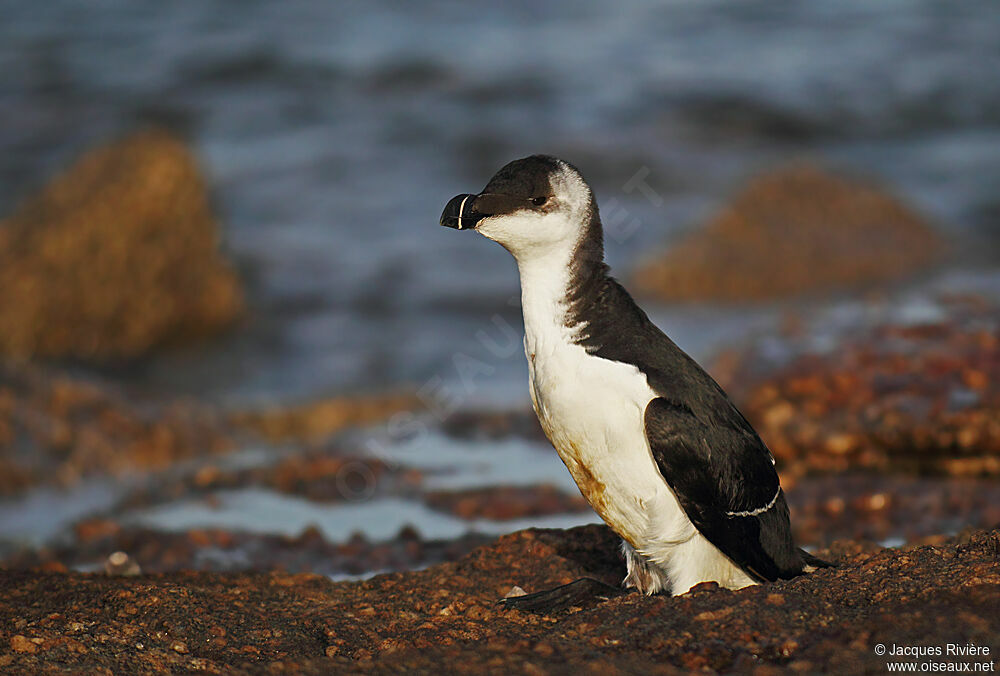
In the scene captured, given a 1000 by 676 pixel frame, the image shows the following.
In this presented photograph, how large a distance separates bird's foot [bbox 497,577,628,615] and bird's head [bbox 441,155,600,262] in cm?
124

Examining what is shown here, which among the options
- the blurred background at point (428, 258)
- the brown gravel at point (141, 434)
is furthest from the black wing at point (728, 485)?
the brown gravel at point (141, 434)

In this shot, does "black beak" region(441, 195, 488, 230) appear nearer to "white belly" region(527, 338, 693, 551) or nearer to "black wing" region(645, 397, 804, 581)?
"white belly" region(527, 338, 693, 551)

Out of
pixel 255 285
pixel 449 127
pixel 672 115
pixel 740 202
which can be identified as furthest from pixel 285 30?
pixel 740 202

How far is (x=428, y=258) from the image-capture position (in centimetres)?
1523

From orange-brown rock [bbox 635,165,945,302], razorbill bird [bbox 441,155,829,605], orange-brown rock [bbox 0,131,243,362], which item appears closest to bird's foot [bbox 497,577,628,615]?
razorbill bird [bbox 441,155,829,605]

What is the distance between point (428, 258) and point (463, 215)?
11104 mm

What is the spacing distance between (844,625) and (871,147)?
17395 mm

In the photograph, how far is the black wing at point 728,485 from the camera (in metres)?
4.07

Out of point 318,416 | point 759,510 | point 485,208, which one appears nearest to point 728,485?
point 759,510

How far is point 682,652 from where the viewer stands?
3389 mm

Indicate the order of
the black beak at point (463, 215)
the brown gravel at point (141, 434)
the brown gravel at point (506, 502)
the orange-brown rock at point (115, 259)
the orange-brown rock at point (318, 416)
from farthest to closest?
the orange-brown rock at point (115, 259)
the orange-brown rock at point (318, 416)
the brown gravel at point (141, 434)
the brown gravel at point (506, 502)
the black beak at point (463, 215)

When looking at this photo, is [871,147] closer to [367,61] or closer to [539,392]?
[367,61]

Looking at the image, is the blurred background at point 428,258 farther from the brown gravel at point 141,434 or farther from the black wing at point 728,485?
the black wing at point 728,485

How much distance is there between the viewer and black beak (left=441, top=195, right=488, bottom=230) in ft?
13.7
